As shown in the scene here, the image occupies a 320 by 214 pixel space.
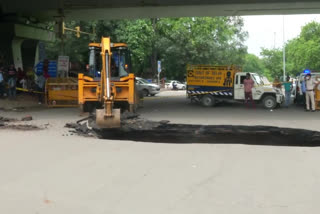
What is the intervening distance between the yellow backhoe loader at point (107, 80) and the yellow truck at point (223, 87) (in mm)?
5455

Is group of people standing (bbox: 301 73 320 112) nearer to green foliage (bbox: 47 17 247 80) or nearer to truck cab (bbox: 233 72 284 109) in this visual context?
truck cab (bbox: 233 72 284 109)

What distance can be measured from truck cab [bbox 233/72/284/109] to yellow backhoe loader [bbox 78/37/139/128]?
6.35m

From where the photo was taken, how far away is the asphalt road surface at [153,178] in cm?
444

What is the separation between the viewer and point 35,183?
529cm

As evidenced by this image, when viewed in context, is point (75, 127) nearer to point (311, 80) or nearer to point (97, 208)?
point (97, 208)

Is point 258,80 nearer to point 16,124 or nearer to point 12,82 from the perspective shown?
point 16,124

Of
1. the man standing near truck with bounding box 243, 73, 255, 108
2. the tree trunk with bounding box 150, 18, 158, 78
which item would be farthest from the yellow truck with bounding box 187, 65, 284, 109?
the tree trunk with bounding box 150, 18, 158, 78

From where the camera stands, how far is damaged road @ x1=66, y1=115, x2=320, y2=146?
9.43m

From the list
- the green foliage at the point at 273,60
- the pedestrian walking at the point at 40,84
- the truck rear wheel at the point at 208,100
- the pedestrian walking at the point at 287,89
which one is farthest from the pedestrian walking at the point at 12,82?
the green foliage at the point at 273,60

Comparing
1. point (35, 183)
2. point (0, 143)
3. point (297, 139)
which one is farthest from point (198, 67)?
point (35, 183)

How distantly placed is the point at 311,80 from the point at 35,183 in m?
13.3

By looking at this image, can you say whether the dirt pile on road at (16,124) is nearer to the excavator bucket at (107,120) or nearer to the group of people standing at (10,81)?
the excavator bucket at (107,120)

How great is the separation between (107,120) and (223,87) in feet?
30.0

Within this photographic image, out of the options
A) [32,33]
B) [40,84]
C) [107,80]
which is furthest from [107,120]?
[32,33]
